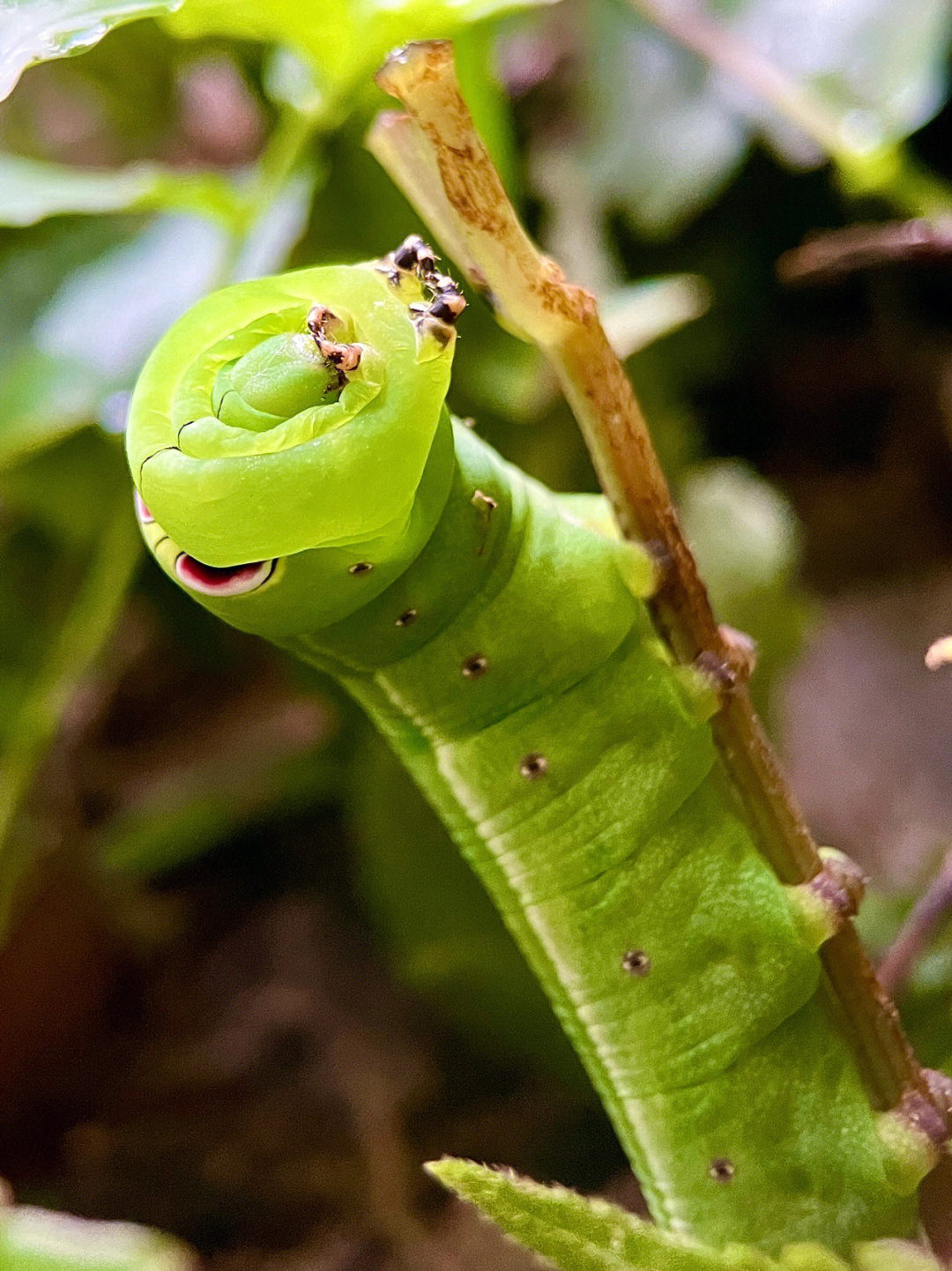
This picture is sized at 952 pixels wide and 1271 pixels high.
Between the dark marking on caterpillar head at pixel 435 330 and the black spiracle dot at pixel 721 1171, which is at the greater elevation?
the dark marking on caterpillar head at pixel 435 330

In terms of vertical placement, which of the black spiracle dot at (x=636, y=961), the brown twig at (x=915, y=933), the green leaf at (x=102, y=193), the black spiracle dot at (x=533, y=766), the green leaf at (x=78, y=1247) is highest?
the green leaf at (x=102, y=193)

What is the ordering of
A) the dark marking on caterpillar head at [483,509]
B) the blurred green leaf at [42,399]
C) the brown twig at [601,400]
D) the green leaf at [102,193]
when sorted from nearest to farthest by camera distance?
1. the brown twig at [601,400]
2. the dark marking on caterpillar head at [483,509]
3. the green leaf at [102,193]
4. the blurred green leaf at [42,399]

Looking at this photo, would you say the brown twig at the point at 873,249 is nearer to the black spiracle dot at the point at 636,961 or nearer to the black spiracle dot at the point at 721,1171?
the black spiracle dot at the point at 636,961

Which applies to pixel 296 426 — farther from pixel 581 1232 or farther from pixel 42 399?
pixel 42 399

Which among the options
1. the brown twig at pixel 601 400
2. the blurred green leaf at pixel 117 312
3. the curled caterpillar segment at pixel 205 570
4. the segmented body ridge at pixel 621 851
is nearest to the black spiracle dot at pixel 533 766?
the segmented body ridge at pixel 621 851

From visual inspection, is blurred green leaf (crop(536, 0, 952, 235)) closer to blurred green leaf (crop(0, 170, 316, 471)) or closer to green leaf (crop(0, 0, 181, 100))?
blurred green leaf (crop(0, 170, 316, 471))

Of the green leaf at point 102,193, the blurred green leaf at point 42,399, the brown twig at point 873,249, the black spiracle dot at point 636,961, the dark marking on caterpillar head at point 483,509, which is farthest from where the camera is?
the blurred green leaf at point 42,399

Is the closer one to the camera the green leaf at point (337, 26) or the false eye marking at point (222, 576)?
the false eye marking at point (222, 576)

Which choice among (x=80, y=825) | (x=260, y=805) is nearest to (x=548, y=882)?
(x=260, y=805)
